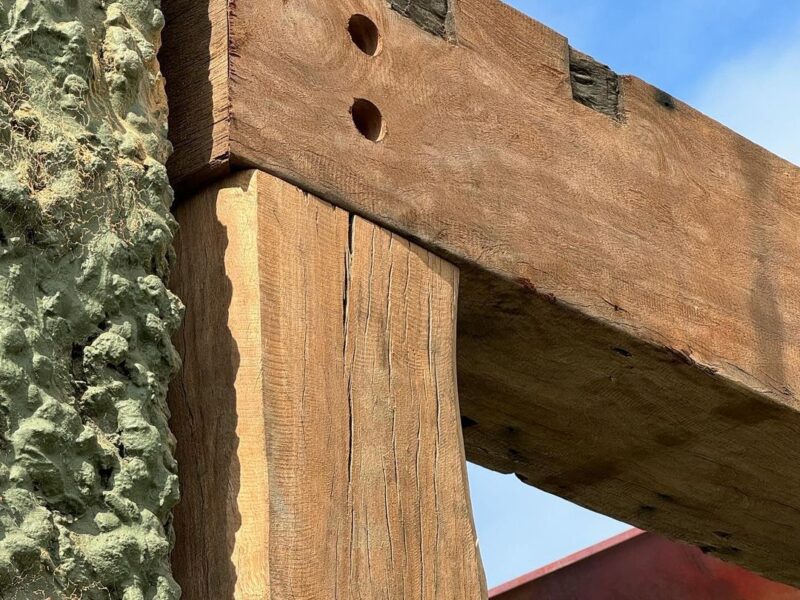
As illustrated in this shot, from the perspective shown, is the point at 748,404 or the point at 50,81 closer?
the point at 50,81

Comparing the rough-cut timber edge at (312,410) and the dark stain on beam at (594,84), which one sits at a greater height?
the dark stain on beam at (594,84)

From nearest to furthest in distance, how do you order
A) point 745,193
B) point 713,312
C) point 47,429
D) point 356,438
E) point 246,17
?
point 47,429
point 356,438
point 246,17
point 713,312
point 745,193

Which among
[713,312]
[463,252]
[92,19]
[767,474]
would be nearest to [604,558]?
[767,474]

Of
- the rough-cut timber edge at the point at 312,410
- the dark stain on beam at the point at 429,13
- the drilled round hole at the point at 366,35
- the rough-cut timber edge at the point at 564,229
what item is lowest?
the rough-cut timber edge at the point at 312,410

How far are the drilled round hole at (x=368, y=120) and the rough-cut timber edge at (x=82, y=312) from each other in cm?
35

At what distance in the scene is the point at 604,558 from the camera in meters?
4.89

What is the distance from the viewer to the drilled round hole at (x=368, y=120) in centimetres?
206

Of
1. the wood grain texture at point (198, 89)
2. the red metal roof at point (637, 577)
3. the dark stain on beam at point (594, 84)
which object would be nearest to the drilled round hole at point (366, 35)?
the wood grain texture at point (198, 89)

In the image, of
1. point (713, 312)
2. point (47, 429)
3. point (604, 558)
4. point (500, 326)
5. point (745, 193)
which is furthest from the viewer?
point (604, 558)

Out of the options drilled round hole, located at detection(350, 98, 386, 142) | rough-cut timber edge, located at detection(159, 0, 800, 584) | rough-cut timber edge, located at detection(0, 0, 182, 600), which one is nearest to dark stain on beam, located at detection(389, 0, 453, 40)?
rough-cut timber edge, located at detection(159, 0, 800, 584)

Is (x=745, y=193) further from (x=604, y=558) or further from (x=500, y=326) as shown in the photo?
(x=604, y=558)

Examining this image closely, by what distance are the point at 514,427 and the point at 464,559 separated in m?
0.56

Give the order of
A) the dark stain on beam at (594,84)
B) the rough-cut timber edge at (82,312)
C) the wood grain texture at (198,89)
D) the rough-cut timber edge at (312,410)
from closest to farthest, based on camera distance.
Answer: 1. the rough-cut timber edge at (82,312)
2. the rough-cut timber edge at (312,410)
3. the wood grain texture at (198,89)
4. the dark stain on beam at (594,84)

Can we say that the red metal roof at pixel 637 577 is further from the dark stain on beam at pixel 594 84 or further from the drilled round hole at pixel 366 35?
the drilled round hole at pixel 366 35
